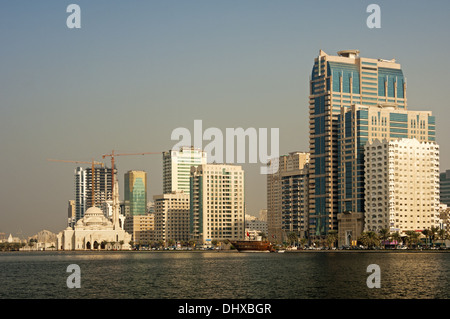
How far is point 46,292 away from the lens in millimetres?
110875

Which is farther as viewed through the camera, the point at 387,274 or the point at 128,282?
the point at 387,274
